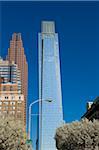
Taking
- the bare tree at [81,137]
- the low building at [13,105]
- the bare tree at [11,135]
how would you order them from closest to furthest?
the bare tree at [11,135] < the bare tree at [81,137] < the low building at [13,105]

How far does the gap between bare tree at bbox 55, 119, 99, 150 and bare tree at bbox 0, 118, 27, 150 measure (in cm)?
1860

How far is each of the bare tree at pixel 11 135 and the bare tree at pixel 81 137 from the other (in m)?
18.6

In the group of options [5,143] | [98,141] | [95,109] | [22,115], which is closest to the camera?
[5,143]

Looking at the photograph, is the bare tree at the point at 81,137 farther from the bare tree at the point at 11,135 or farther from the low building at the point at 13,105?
the low building at the point at 13,105

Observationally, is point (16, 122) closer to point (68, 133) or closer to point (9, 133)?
point (9, 133)

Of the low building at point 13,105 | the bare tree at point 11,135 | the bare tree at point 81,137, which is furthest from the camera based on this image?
the low building at point 13,105

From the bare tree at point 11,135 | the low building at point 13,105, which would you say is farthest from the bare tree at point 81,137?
the low building at point 13,105

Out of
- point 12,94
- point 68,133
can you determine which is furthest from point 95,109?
point 12,94

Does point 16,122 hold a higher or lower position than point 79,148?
higher

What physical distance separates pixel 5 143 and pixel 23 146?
2.34m

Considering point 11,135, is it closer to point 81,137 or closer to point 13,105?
point 81,137

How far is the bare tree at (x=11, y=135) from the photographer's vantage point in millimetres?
48250

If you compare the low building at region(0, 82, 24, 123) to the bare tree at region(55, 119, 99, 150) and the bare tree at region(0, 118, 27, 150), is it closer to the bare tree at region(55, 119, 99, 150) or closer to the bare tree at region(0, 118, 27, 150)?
the bare tree at region(55, 119, 99, 150)

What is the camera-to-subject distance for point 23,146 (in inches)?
1945
